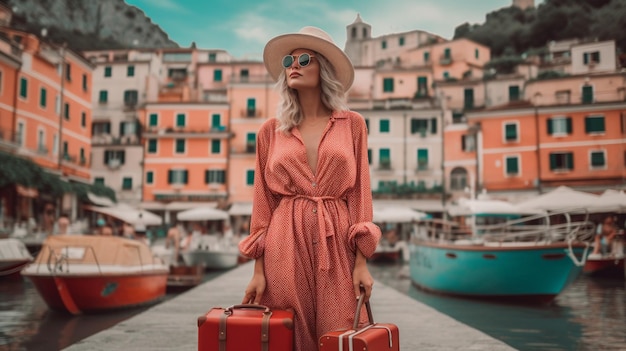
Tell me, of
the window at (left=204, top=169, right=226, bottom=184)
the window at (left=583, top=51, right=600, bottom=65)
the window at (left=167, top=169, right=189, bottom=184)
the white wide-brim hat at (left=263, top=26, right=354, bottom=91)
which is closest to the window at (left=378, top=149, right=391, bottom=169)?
the window at (left=204, top=169, right=226, bottom=184)

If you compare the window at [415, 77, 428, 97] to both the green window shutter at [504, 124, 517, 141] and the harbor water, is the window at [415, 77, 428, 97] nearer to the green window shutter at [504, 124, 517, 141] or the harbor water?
the green window shutter at [504, 124, 517, 141]

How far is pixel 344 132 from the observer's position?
2316mm

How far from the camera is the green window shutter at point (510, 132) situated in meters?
35.0

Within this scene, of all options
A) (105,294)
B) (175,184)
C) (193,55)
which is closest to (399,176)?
(175,184)

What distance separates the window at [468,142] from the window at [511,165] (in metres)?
2.05

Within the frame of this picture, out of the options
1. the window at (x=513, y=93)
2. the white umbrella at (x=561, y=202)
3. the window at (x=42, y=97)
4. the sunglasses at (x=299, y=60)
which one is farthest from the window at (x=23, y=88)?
the window at (x=513, y=93)

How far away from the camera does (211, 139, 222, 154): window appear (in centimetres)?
3975

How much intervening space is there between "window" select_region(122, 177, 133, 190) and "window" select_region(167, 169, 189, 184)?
98.9 inches

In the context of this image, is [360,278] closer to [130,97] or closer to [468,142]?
[468,142]

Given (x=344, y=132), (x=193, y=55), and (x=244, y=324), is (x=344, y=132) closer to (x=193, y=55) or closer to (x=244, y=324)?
(x=244, y=324)

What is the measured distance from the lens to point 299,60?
239cm

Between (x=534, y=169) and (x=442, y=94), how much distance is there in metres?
9.31

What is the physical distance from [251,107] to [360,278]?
39.1 m

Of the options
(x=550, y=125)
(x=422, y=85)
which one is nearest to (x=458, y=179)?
(x=550, y=125)
